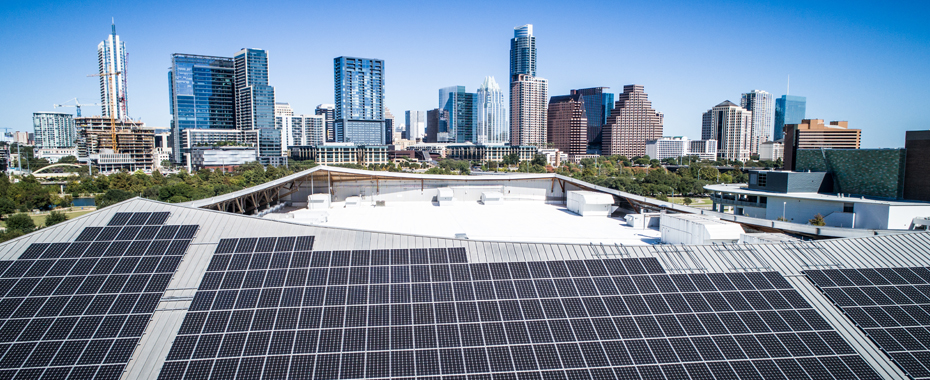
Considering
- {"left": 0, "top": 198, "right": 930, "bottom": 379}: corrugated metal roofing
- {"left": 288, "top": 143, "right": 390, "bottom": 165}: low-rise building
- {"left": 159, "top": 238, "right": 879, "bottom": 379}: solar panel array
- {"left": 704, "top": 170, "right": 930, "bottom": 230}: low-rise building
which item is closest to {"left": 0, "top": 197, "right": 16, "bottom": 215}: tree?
{"left": 0, "top": 198, "right": 930, "bottom": 379}: corrugated metal roofing

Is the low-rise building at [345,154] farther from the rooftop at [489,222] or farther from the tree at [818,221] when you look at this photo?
the tree at [818,221]

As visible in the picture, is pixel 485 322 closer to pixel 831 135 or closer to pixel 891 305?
pixel 891 305

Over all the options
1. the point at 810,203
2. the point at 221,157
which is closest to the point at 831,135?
the point at 810,203

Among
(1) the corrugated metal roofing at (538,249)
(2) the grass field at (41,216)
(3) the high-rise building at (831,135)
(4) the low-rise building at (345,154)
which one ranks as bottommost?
(2) the grass field at (41,216)

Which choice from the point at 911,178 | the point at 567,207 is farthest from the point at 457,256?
the point at 911,178

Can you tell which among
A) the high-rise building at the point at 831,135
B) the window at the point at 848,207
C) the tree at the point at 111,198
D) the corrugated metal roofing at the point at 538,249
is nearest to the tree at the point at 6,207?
the tree at the point at 111,198
